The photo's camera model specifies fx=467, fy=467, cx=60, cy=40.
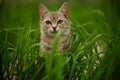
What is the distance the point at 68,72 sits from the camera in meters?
3.70

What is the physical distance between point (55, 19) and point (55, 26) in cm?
16

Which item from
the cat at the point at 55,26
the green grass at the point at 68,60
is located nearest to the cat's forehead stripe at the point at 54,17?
the cat at the point at 55,26

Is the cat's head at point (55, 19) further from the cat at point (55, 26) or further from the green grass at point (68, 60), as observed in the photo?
the green grass at point (68, 60)

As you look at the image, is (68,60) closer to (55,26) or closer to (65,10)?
(55,26)

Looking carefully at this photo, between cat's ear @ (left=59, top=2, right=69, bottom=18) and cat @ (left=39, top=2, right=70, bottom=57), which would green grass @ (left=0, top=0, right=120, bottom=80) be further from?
cat's ear @ (left=59, top=2, right=69, bottom=18)

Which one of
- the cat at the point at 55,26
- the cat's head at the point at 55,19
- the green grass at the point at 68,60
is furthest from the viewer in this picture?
the cat's head at the point at 55,19

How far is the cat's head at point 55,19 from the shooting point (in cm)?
480

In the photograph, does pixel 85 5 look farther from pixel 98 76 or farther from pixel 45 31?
pixel 98 76

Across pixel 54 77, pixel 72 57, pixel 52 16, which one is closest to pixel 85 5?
pixel 52 16

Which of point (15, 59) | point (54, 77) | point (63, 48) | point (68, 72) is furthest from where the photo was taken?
point (63, 48)

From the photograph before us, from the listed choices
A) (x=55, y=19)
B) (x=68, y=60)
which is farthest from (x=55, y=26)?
(x=68, y=60)

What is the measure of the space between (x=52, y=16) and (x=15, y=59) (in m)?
1.05

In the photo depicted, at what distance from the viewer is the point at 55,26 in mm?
4730

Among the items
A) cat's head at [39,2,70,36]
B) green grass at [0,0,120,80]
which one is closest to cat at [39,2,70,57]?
cat's head at [39,2,70,36]
